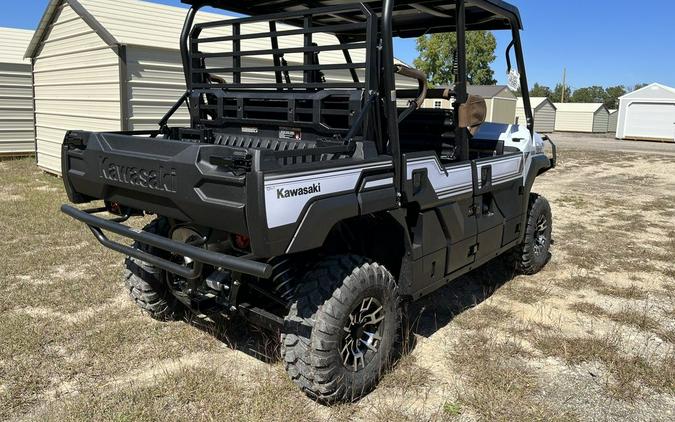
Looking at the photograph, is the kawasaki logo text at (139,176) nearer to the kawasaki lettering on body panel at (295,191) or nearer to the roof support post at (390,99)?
the kawasaki lettering on body panel at (295,191)

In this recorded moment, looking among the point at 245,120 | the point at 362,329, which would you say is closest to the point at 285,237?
the point at 362,329

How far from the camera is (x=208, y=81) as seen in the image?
14.4ft

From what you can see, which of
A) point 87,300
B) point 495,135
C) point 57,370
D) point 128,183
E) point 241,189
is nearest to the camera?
point 241,189

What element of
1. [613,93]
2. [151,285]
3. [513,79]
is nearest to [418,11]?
[513,79]

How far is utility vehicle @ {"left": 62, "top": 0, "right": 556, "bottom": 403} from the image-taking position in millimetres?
2766

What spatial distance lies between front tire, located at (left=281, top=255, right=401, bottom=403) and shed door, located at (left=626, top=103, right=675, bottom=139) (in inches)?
1366

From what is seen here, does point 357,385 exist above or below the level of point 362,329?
below

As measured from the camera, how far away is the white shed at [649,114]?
106 feet

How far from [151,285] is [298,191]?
198 centimetres

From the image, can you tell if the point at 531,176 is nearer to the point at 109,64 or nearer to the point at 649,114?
the point at 109,64

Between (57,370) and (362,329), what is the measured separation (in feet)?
6.35

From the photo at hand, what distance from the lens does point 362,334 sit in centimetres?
338

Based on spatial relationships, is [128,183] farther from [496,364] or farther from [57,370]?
[496,364]

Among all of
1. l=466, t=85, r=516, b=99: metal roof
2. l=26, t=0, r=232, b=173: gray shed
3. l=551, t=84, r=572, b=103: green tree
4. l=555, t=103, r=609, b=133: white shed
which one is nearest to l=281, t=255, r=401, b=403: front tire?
l=26, t=0, r=232, b=173: gray shed
